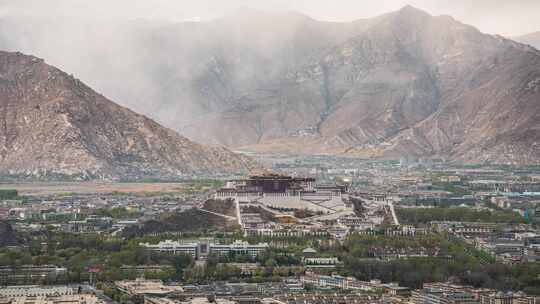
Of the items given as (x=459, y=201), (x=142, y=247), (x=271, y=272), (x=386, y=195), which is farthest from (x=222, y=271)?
(x=459, y=201)

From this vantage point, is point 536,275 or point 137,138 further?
point 137,138

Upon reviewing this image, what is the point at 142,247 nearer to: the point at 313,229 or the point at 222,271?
the point at 222,271

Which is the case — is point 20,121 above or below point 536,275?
above

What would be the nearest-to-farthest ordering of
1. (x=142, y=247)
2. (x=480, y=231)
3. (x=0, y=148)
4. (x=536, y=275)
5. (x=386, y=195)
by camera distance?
1. (x=536, y=275)
2. (x=142, y=247)
3. (x=480, y=231)
4. (x=386, y=195)
5. (x=0, y=148)

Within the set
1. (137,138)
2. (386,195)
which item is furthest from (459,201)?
(137,138)

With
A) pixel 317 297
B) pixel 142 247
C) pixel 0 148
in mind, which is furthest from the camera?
pixel 0 148

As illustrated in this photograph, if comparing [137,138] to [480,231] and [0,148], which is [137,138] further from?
[480,231]
